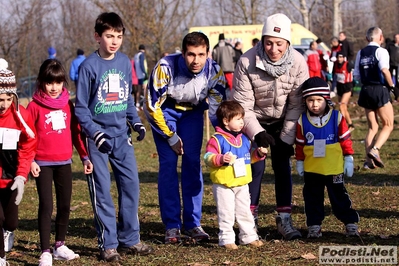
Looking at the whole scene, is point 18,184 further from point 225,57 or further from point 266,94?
point 225,57

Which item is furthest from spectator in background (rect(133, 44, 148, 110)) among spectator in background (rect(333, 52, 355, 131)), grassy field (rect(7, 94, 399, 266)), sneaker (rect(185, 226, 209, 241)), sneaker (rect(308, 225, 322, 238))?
sneaker (rect(308, 225, 322, 238))

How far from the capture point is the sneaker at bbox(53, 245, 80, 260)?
6323 millimetres

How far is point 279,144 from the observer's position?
6.75 m

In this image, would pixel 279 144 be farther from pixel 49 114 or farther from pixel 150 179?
pixel 150 179

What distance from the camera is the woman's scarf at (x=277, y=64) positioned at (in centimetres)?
637

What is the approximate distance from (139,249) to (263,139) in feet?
4.67

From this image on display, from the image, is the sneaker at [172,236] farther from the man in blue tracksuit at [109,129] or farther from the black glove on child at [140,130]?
the black glove on child at [140,130]

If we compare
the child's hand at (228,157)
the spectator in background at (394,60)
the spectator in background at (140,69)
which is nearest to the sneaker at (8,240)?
the child's hand at (228,157)

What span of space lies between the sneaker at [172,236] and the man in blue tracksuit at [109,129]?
444 millimetres

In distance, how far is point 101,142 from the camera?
5859 mm

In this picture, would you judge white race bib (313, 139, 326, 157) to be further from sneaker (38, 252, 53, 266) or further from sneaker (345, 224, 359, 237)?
sneaker (38, 252, 53, 266)

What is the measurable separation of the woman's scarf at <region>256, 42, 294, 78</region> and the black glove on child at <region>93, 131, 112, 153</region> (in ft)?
5.06

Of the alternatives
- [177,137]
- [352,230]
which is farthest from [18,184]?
[352,230]

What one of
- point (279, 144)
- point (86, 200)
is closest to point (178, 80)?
point (279, 144)
